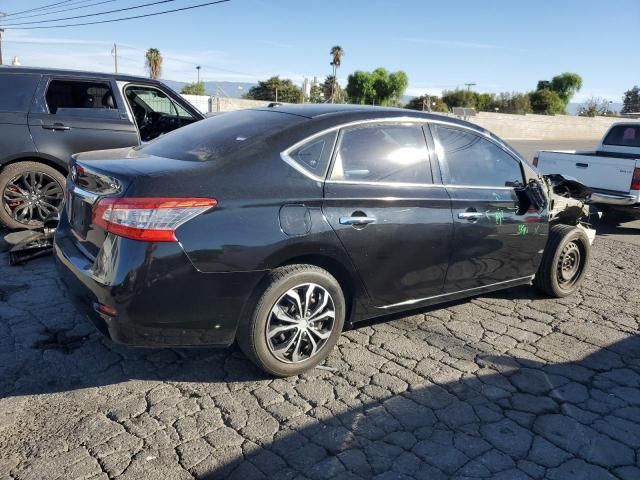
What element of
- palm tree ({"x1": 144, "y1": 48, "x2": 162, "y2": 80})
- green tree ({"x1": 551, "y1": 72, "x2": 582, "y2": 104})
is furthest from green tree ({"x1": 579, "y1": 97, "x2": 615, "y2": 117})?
palm tree ({"x1": 144, "y1": 48, "x2": 162, "y2": 80})

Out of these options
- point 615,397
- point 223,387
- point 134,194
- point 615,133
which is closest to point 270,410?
point 223,387

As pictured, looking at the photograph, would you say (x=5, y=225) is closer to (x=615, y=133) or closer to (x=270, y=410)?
(x=270, y=410)

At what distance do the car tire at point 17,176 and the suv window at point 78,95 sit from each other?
0.67 m

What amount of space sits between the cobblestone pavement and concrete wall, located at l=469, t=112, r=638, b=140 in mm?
37302

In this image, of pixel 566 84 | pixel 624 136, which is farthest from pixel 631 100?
pixel 624 136

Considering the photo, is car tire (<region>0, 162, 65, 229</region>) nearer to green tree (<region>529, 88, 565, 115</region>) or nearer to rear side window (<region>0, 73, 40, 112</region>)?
rear side window (<region>0, 73, 40, 112</region>)

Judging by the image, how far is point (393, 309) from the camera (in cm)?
390

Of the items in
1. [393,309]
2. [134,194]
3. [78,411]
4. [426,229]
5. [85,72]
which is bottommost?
[78,411]

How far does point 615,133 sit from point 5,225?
10323 millimetres

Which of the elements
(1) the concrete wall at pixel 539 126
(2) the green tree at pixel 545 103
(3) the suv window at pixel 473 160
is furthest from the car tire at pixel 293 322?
(2) the green tree at pixel 545 103

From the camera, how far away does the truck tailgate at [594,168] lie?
327 inches

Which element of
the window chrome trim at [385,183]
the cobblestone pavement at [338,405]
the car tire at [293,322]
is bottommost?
the cobblestone pavement at [338,405]

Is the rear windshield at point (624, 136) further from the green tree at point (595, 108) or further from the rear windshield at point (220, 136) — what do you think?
the green tree at point (595, 108)

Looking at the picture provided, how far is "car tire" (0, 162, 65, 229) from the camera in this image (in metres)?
5.75
